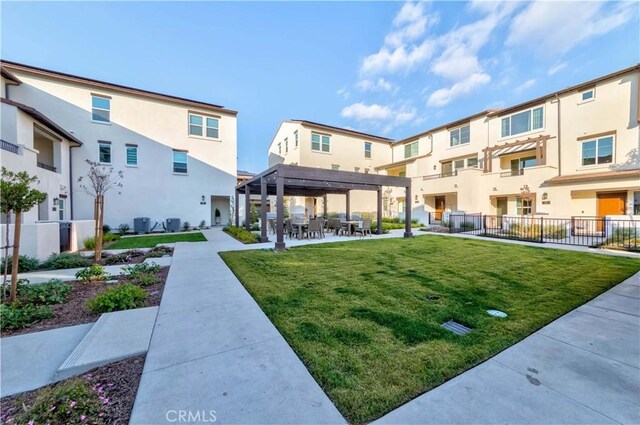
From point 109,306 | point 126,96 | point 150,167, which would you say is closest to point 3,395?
point 109,306

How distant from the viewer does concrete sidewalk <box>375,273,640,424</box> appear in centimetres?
192

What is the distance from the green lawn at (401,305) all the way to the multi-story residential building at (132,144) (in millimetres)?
12192

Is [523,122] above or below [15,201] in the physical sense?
above

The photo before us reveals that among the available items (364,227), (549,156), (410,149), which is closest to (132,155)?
(364,227)

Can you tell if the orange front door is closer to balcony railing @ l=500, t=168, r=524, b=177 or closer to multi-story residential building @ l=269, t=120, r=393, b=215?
balcony railing @ l=500, t=168, r=524, b=177

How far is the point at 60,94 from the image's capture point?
14773 mm

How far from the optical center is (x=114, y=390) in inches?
87.8

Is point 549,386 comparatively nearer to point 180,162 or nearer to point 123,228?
point 123,228

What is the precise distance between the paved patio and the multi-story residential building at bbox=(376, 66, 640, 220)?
11032 millimetres

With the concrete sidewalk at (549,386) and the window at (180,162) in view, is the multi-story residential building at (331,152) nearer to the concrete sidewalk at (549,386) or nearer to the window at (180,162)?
the window at (180,162)

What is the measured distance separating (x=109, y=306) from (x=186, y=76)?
16.9m

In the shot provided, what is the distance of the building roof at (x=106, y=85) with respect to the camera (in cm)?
1384

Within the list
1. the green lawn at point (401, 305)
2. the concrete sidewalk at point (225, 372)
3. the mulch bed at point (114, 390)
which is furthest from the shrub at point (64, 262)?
the mulch bed at point (114, 390)

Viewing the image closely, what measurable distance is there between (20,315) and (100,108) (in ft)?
58.6
